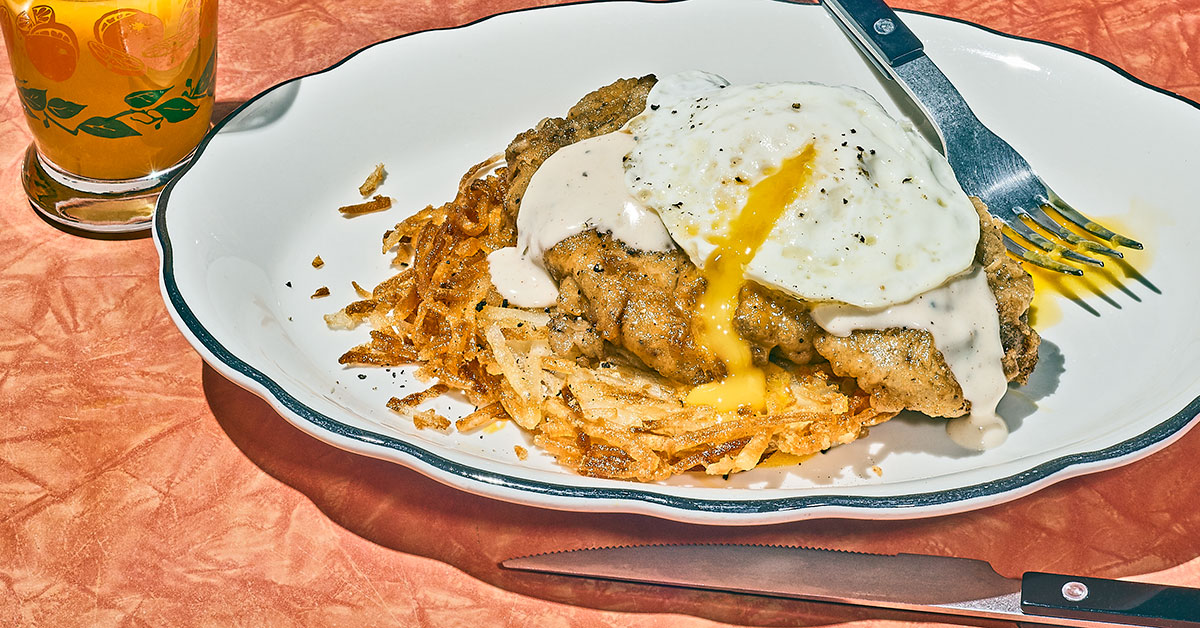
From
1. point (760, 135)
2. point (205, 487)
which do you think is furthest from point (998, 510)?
point (205, 487)

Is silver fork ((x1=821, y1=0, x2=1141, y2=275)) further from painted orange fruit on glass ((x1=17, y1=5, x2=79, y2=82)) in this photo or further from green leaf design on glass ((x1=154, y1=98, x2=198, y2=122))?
painted orange fruit on glass ((x1=17, y1=5, x2=79, y2=82))

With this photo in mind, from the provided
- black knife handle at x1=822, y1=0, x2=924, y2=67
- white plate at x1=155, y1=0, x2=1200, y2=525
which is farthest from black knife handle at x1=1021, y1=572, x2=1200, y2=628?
black knife handle at x1=822, y1=0, x2=924, y2=67

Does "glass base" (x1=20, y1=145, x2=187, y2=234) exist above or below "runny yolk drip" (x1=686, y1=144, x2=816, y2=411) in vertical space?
below

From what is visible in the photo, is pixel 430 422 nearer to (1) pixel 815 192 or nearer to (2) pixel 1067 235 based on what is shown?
(1) pixel 815 192

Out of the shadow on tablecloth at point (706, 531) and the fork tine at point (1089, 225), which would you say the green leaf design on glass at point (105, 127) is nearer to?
the shadow on tablecloth at point (706, 531)

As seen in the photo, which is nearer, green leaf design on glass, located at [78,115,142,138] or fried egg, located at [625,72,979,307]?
fried egg, located at [625,72,979,307]

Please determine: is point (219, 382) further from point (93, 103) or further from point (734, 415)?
point (734, 415)

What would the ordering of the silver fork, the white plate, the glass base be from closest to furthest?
1. the white plate
2. the silver fork
3. the glass base
